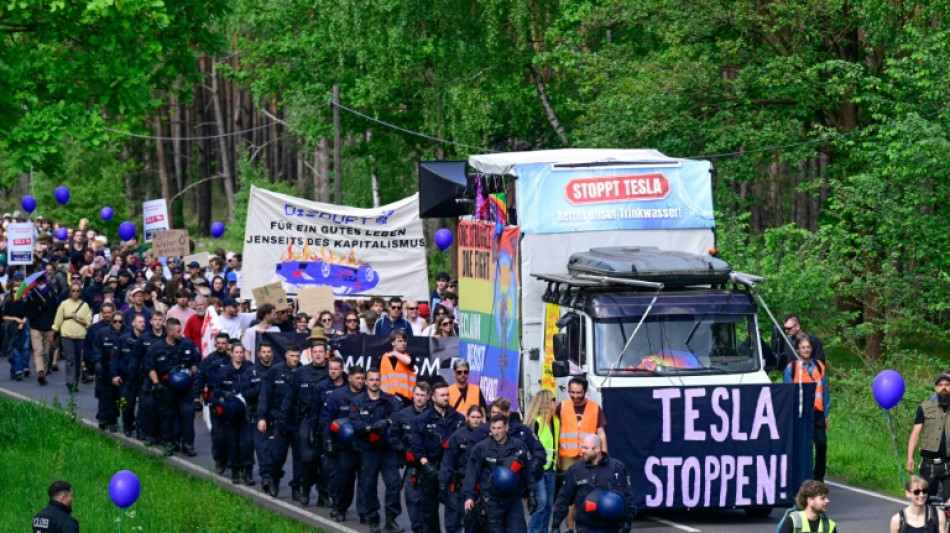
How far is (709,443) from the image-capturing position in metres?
16.5

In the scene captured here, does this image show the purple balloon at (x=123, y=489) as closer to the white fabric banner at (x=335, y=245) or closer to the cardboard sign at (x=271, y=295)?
the cardboard sign at (x=271, y=295)

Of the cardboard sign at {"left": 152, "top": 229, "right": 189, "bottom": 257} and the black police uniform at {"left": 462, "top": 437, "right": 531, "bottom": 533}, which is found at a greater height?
the cardboard sign at {"left": 152, "top": 229, "right": 189, "bottom": 257}

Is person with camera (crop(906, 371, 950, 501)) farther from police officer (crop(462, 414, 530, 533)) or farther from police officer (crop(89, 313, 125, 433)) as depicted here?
police officer (crop(89, 313, 125, 433))

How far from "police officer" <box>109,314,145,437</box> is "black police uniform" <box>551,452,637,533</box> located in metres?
10.1

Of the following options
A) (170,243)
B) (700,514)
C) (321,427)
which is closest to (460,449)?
(321,427)

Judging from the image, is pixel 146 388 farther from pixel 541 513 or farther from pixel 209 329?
pixel 541 513

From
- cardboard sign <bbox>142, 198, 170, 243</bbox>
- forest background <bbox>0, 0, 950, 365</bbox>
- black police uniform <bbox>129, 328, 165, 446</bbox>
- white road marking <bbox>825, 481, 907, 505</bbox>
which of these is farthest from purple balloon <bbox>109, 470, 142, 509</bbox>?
cardboard sign <bbox>142, 198, 170, 243</bbox>

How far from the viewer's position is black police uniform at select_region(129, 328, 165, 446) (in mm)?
21766

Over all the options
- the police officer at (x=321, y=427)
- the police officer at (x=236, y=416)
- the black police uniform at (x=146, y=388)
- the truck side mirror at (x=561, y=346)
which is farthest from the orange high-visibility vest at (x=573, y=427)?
the black police uniform at (x=146, y=388)

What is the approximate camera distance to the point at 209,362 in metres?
20.1

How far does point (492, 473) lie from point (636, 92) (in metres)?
17.5

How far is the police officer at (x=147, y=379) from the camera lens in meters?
21.8

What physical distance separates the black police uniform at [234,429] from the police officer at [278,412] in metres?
0.69

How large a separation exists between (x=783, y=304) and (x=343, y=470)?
10.1 metres
